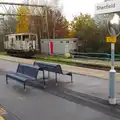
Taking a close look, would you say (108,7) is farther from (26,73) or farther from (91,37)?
(91,37)

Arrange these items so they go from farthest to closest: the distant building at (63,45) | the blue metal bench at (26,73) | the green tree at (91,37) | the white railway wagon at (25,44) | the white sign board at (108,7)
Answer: the white railway wagon at (25,44) → the distant building at (63,45) → the green tree at (91,37) → the blue metal bench at (26,73) → the white sign board at (108,7)

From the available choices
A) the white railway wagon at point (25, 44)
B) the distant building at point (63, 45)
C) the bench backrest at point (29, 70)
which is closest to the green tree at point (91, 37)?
the distant building at point (63, 45)

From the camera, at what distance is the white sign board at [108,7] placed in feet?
21.6

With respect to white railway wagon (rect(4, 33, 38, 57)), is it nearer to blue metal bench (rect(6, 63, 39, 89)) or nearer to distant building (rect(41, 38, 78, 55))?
distant building (rect(41, 38, 78, 55))

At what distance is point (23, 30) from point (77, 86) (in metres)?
40.5

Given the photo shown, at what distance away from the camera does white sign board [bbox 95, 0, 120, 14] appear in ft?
21.6

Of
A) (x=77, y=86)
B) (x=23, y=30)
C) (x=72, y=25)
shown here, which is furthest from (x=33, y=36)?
(x=77, y=86)

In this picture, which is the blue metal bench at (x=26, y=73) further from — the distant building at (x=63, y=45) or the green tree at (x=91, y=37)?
the distant building at (x=63, y=45)

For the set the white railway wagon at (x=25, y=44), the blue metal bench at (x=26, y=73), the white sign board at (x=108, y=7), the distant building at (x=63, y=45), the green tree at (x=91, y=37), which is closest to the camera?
the white sign board at (x=108, y=7)

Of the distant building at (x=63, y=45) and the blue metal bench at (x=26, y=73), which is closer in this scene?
the blue metal bench at (x=26, y=73)

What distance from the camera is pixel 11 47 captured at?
40531mm

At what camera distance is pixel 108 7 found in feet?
21.9

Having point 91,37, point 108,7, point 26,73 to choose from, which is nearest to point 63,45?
point 91,37

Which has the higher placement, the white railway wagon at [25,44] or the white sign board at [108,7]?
the white sign board at [108,7]
